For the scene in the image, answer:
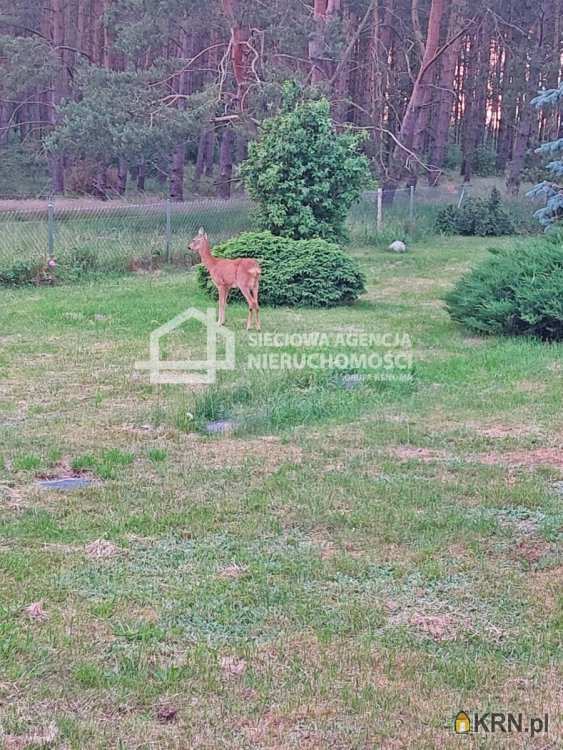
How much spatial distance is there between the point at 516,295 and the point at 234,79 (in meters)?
15.3

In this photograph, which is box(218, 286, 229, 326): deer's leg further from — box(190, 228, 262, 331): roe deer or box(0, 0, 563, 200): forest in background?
box(0, 0, 563, 200): forest in background

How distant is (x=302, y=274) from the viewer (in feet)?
41.9

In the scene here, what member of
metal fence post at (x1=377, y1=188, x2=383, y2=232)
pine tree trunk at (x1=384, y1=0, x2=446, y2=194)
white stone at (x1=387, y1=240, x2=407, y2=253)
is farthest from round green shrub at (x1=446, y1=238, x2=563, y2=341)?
pine tree trunk at (x1=384, y1=0, x2=446, y2=194)

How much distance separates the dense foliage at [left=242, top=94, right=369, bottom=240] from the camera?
1473 cm

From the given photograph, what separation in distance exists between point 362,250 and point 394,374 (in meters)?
12.3

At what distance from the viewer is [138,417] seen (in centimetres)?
684

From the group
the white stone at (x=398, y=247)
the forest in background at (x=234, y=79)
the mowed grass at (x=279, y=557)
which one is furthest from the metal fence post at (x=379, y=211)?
the mowed grass at (x=279, y=557)

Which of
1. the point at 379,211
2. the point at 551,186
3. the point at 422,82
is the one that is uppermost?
the point at 422,82

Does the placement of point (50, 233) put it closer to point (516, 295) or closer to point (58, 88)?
point (516, 295)

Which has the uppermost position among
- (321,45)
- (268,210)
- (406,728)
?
(321,45)

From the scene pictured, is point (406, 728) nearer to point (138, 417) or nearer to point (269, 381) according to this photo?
point (138, 417)

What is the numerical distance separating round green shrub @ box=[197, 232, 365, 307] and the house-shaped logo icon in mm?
2339

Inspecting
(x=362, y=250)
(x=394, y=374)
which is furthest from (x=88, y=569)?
(x=362, y=250)

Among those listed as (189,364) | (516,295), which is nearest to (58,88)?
(516,295)
